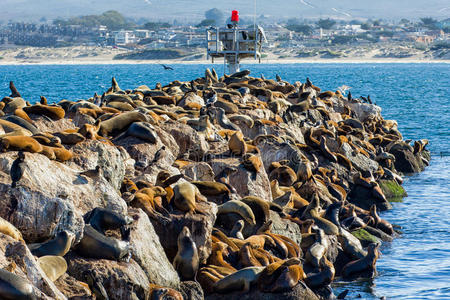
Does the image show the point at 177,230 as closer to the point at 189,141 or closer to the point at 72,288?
the point at 72,288

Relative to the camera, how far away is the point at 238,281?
28.4 feet

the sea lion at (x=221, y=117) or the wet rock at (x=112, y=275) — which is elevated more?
the sea lion at (x=221, y=117)

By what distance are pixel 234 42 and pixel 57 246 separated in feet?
81.7

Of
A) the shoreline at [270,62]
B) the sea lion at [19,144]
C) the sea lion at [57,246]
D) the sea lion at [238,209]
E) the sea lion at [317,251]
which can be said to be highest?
the sea lion at [19,144]

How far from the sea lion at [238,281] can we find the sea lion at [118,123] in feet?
15.5

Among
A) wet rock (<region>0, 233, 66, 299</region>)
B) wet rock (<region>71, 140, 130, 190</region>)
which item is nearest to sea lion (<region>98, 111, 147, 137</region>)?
wet rock (<region>71, 140, 130, 190</region>)

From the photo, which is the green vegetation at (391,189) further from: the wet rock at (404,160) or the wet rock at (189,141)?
the wet rock at (189,141)

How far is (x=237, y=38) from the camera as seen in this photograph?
3170 centimetres

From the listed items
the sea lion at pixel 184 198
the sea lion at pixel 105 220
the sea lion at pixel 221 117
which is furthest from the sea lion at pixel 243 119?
the sea lion at pixel 105 220

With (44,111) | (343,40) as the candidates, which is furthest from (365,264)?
(343,40)

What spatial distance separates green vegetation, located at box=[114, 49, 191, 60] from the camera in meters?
148

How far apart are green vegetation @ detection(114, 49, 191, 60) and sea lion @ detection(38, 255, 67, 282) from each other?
141 metres

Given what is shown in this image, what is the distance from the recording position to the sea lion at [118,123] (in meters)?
12.7

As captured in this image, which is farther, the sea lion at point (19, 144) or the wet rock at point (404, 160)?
the wet rock at point (404, 160)
